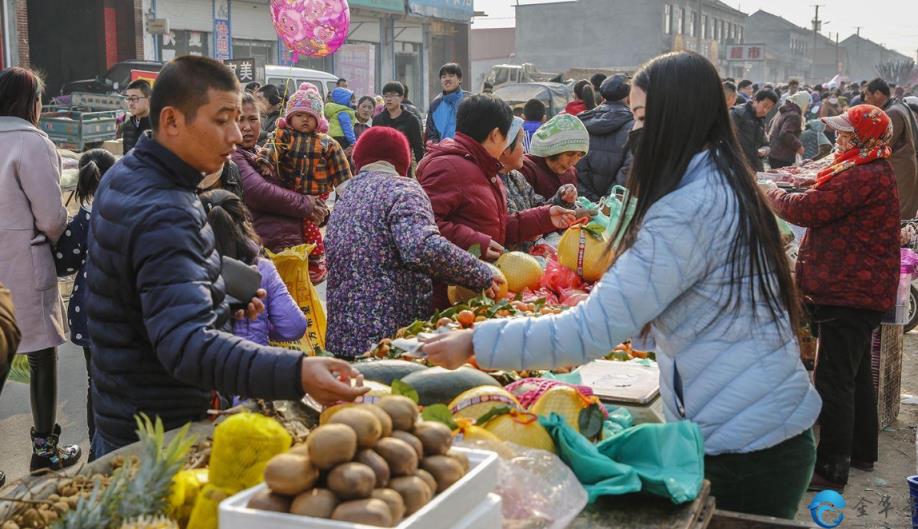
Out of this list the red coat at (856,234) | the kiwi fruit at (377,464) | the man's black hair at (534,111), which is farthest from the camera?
the man's black hair at (534,111)

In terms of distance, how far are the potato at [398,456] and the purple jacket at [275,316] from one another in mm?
2720

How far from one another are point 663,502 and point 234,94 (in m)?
1.50

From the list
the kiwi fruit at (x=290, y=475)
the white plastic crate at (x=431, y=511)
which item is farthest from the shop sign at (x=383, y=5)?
the kiwi fruit at (x=290, y=475)

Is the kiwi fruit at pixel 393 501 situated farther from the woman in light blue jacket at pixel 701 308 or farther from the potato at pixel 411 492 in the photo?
the woman in light blue jacket at pixel 701 308

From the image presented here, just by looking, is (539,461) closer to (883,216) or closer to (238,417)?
(238,417)

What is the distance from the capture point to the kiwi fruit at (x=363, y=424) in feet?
5.63

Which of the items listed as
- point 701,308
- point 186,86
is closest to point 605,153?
point 701,308

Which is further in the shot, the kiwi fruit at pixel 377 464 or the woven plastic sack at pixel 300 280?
the woven plastic sack at pixel 300 280

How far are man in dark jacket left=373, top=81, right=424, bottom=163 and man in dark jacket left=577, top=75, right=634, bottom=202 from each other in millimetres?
5018

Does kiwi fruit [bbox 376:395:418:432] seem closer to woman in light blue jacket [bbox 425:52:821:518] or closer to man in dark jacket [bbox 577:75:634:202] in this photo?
woman in light blue jacket [bbox 425:52:821:518]

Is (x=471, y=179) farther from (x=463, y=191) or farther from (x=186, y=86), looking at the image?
(x=186, y=86)

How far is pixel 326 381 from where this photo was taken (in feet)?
7.04

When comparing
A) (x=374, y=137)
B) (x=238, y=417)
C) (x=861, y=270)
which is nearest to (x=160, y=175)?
(x=238, y=417)

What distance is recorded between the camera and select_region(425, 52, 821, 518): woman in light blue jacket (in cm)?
231
